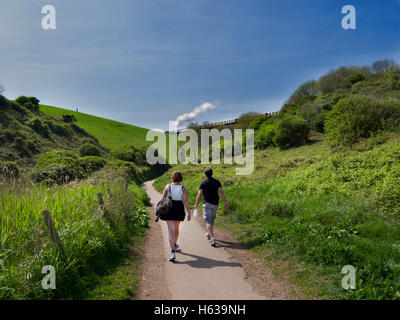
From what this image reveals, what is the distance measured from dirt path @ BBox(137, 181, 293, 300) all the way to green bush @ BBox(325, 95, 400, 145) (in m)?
13.0

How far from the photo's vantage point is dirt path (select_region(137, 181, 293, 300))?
4.46 meters

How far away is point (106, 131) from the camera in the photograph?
72188 millimetres

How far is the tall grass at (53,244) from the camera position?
4.02m

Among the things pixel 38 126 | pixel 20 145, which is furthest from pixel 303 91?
pixel 20 145

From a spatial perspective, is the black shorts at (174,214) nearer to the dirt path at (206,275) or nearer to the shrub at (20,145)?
the dirt path at (206,275)

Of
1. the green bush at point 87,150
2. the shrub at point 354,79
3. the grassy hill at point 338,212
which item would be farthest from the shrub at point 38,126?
the shrub at point 354,79

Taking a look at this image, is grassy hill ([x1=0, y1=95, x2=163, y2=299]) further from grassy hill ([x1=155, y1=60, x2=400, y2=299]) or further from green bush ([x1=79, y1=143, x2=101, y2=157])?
green bush ([x1=79, y1=143, x2=101, y2=157])

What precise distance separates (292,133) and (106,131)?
199 feet

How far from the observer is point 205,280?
4.89 metres

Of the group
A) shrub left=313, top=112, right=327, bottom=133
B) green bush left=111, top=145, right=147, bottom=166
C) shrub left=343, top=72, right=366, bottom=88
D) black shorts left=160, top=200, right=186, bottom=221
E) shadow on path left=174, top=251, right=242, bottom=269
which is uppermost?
shrub left=343, top=72, right=366, bottom=88

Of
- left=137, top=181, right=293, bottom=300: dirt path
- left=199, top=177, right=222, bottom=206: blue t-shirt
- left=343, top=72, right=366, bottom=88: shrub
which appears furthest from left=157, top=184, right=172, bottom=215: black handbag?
left=343, top=72, right=366, bottom=88: shrub

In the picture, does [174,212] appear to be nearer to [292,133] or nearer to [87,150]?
[292,133]

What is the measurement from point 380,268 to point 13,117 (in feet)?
153

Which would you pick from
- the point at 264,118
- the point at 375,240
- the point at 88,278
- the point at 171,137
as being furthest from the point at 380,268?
the point at 171,137
